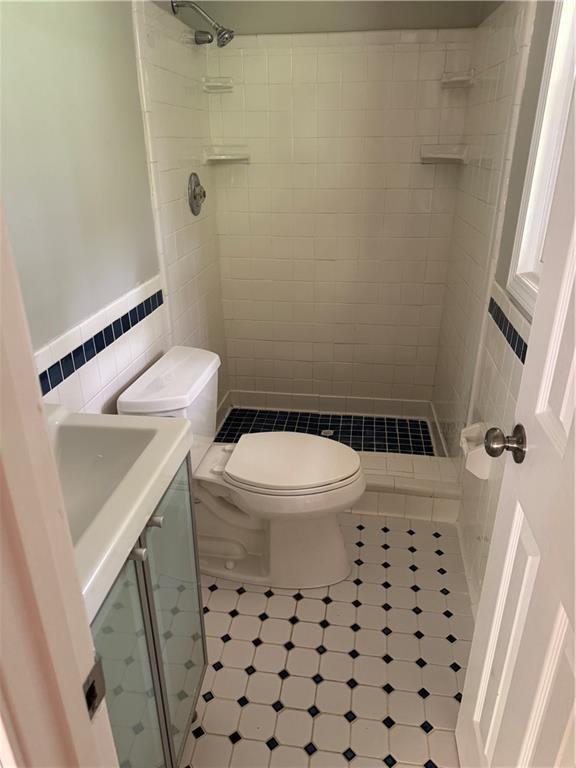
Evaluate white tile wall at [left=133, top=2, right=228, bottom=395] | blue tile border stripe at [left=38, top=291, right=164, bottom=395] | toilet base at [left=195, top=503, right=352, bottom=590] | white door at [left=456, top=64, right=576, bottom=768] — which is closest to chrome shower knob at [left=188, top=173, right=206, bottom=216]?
white tile wall at [left=133, top=2, right=228, bottom=395]

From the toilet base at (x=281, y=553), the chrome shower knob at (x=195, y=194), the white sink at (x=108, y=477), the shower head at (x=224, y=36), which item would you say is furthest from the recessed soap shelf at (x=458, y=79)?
the white sink at (x=108, y=477)

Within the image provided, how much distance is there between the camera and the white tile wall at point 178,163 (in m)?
1.86

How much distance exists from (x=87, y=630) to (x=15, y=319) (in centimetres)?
32

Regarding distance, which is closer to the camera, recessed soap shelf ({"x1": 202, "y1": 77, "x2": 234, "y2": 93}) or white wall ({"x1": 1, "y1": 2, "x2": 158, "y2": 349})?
white wall ({"x1": 1, "y1": 2, "x2": 158, "y2": 349})

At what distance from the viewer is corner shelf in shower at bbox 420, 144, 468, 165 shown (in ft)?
7.87

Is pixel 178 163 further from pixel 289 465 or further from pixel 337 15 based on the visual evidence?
pixel 289 465

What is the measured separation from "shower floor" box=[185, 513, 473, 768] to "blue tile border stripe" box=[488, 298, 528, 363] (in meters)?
0.91

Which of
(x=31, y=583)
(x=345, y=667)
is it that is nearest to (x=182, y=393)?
(x=345, y=667)

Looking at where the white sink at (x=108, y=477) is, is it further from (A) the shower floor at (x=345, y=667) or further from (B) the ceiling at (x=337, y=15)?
(B) the ceiling at (x=337, y=15)

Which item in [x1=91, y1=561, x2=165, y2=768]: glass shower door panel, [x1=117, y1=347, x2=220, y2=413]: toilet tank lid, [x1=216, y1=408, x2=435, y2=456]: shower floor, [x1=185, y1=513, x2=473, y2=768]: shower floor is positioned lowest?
[x1=185, y1=513, x2=473, y2=768]: shower floor

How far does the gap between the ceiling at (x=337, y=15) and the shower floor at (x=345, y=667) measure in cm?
216

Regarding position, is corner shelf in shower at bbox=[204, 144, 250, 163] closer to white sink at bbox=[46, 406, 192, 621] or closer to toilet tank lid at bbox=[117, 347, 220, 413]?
toilet tank lid at bbox=[117, 347, 220, 413]

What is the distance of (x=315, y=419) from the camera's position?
3.02 meters

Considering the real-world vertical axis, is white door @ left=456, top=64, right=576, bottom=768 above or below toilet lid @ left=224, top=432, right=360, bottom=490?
above
